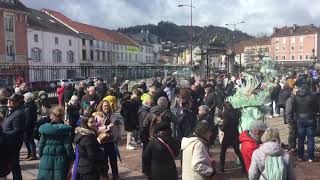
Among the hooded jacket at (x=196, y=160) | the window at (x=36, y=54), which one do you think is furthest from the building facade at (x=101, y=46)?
the hooded jacket at (x=196, y=160)

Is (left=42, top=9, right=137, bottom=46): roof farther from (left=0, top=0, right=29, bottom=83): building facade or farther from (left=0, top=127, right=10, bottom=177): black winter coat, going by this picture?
(left=0, top=127, right=10, bottom=177): black winter coat

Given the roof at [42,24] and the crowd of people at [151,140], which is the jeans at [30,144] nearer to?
the crowd of people at [151,140]

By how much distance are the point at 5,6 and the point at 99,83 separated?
36.9 metres

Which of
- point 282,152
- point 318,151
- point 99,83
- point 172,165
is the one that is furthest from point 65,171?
point 99,83

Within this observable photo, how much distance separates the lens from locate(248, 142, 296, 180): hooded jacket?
16.8 feet

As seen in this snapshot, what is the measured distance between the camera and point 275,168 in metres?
5.07

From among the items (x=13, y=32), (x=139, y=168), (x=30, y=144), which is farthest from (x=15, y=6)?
(x=139, y=168)

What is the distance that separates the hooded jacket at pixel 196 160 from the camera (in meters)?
5.42

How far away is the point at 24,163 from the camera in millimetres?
10453

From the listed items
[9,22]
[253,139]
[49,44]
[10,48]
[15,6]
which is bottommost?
[253,139]

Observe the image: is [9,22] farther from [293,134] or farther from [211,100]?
[293,134]

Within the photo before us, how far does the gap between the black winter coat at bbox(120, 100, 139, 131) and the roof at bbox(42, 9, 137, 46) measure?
67042 mm

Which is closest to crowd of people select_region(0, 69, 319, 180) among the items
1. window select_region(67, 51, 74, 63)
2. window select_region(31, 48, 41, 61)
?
window select_region(31, 48, 41, 61)

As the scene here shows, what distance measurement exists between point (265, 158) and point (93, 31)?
272 feet
